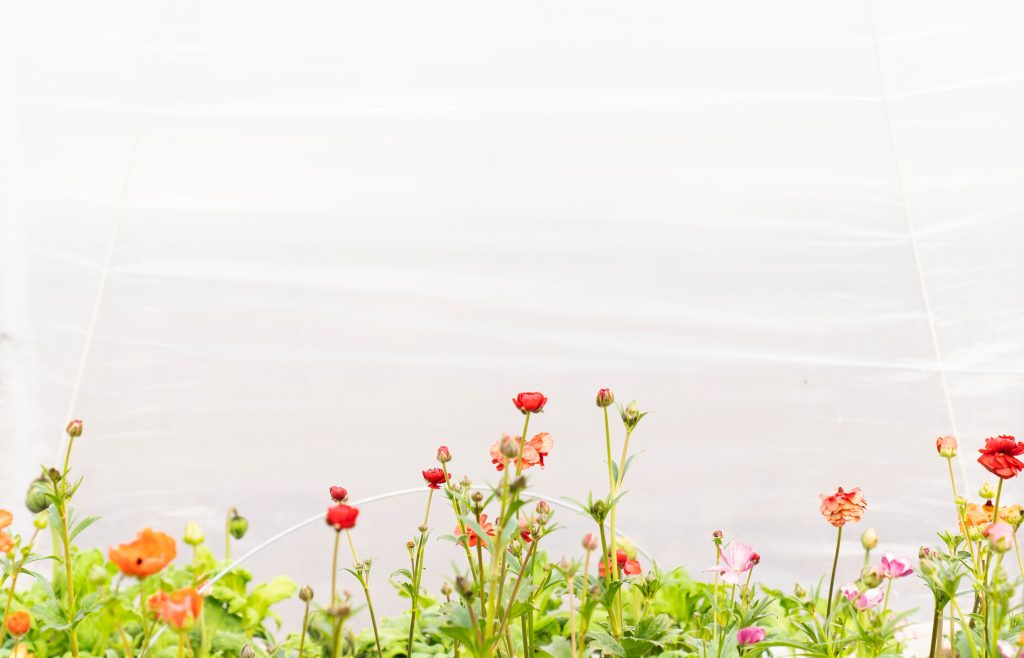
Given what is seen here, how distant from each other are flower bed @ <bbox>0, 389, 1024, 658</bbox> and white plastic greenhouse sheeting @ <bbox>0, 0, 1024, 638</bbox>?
1.38ft

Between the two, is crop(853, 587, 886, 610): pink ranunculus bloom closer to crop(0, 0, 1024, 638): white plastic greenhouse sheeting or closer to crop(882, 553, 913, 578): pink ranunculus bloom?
crop(882, 553, 913, 578): pink ranunculus bloom

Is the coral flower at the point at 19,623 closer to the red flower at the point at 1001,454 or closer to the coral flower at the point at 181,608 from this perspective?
the coral flower at the point at 181,608

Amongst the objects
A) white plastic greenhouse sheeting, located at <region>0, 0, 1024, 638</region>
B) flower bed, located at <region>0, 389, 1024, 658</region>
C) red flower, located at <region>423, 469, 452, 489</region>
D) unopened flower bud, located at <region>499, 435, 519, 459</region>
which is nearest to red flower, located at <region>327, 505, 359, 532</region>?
flower bed, located at <region>0, 389, 1024, 658</region>

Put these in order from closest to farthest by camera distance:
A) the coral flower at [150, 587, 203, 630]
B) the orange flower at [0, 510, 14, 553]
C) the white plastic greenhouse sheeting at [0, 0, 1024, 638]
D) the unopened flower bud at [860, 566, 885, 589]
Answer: the coral flower at [150, 587, 203, 630] < the unopened flower bud at [860, 566, 885, 589] < the orange flower at [0, 510, 14, 553] < the white plastic greenhouse sheeting at [0, 0, 1024, 638]

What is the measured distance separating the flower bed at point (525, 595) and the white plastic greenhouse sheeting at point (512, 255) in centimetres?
42

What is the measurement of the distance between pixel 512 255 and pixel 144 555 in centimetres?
109

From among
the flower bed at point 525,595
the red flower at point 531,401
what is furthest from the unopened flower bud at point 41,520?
the red flower at point 531,401

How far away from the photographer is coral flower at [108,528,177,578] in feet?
1.35

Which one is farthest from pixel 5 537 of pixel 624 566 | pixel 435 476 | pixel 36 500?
pixel 624 566

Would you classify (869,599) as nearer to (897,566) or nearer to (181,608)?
(897,566)

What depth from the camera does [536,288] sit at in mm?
1480

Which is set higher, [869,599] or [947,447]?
[947,447]

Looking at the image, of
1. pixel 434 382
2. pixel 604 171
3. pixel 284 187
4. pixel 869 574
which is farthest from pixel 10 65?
pixel 869 574

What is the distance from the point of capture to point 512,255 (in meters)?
1.48
